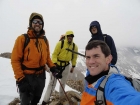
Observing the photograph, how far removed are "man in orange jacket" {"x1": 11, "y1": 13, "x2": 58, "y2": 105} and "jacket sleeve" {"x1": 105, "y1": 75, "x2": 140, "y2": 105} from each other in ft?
10.3

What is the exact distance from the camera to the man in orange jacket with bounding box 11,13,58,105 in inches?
186

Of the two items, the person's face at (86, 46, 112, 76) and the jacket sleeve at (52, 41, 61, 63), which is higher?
the person's face at (86, 46, 112, 76)

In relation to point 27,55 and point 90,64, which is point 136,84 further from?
point 27,55

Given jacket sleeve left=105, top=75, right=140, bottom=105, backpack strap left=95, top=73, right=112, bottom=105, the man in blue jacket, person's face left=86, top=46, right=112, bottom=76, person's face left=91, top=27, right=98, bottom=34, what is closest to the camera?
jacket sleeve left=105, top=75, right=140, bottom=105

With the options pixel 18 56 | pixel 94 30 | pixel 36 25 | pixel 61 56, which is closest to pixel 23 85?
pixel 18 56

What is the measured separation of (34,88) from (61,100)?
3.30 metres

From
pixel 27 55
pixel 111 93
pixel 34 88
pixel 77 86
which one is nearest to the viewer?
pixel 111 93

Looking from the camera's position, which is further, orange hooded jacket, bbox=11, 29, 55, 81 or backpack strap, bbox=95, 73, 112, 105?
orange hooded jacket, bbox=11, 29, 55, 81

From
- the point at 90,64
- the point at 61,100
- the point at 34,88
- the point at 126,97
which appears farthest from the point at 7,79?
the point at 126,97

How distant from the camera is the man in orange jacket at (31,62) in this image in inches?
186

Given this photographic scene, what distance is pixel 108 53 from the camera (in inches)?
107

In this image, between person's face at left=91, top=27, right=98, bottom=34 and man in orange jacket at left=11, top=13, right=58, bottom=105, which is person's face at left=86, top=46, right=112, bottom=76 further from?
person's face at left=91, top=27, right=98, bottom=34

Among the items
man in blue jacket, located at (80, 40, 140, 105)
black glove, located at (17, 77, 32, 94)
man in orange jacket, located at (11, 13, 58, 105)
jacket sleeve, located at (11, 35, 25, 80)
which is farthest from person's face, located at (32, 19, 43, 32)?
man in blue jacket, located at (80, 40, 140, 105)

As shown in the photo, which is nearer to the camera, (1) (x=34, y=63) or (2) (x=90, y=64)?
(2) (x=90, y=64)
